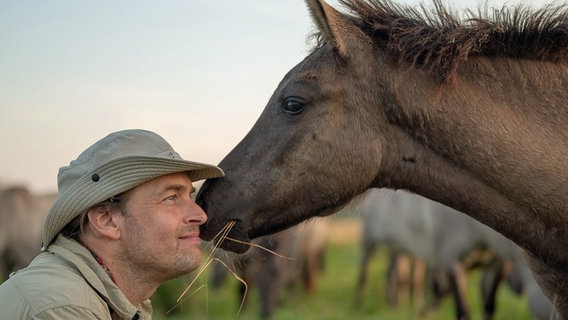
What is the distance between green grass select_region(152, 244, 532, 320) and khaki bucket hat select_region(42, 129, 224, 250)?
6.75 meters

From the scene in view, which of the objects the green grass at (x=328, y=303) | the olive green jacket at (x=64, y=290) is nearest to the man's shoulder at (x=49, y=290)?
the olive green jacket at (x=64, y=290)

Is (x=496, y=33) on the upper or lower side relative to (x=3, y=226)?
upper

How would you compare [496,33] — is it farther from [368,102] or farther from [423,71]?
[368,102]

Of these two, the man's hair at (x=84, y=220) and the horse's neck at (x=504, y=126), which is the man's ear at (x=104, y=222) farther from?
the horse's neck at (x=504, y=126)

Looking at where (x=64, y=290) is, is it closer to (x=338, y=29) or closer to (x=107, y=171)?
(x=107, y=171)

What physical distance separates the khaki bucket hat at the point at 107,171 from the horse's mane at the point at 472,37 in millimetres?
1421

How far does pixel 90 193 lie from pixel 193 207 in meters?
0.56

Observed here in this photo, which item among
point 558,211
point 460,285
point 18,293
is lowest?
point 460,285

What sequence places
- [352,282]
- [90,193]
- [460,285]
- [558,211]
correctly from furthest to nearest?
[352,282], [460,285], [558,211], [90,193]

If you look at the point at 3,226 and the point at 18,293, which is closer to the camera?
the point at 18,293

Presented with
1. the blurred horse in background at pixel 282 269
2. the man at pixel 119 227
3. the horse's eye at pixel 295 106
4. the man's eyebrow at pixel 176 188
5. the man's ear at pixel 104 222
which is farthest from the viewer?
the blurred horse in background at pixel 282 269

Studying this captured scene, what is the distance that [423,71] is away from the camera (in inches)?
162

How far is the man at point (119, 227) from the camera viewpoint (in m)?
3.18

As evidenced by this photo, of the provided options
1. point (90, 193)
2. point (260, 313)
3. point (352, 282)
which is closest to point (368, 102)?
point (90, 193)
